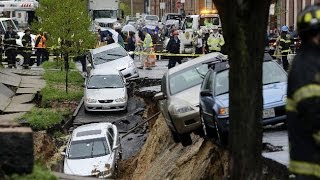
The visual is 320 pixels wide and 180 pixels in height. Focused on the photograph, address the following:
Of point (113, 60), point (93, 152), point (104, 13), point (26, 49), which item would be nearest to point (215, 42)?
point (113, 60)

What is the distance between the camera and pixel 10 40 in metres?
34.3

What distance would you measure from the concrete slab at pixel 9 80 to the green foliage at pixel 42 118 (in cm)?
385

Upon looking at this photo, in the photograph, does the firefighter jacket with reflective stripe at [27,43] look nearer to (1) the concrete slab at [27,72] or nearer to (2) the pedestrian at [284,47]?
(1) the concrete slab at [27,72]

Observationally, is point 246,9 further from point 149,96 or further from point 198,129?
point 149,96

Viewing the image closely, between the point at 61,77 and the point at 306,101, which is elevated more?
the point at 306,101

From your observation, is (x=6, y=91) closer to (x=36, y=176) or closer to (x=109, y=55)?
(x=109, y=55)

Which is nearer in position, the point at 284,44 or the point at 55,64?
the point at 284,44

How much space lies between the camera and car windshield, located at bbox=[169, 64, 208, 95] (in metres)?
14.3

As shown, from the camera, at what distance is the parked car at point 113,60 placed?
97.2ft

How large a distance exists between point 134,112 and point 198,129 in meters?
13.3

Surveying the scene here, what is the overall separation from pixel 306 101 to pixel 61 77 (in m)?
28.1

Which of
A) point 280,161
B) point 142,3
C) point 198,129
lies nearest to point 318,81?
point 280,161

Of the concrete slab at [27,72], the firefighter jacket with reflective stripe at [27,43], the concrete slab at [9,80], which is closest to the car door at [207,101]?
the concrete slab at [9,80]

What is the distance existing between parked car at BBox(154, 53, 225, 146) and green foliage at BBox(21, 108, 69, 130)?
30.4 feet
